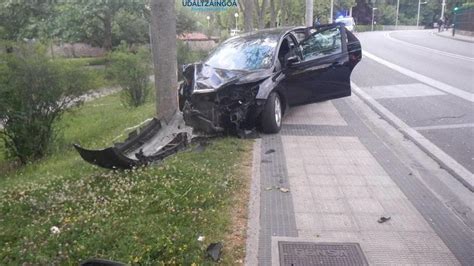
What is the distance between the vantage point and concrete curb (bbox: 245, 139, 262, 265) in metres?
4.00

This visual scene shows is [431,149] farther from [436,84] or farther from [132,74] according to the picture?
[132,74]

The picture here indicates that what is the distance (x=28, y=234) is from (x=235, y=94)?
3.73m

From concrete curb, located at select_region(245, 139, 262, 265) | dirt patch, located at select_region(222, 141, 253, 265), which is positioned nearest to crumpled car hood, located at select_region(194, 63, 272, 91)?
concrete curb, located at select_region(245, 139, 262, 265)

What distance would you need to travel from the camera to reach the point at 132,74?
1273 cm

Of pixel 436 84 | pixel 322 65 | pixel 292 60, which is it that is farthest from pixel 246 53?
pixel 436 84

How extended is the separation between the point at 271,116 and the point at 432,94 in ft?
19.6

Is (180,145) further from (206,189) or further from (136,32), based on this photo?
(136,32)

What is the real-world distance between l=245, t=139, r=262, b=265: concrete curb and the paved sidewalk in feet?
0.11

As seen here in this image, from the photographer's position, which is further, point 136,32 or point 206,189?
point 136,32

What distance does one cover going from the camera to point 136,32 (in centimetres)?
3609

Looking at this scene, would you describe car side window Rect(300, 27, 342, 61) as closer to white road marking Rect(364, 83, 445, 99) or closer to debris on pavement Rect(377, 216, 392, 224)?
white road marking Rect(364, 83, 445, 99)

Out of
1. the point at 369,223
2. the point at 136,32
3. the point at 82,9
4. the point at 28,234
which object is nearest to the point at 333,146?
the point at 369,223

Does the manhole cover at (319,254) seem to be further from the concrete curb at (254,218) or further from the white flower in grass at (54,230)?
the white flower in grass at (54,230)

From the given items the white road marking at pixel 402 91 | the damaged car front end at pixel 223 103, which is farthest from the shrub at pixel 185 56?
the damaged car front end at pixel 223 103
